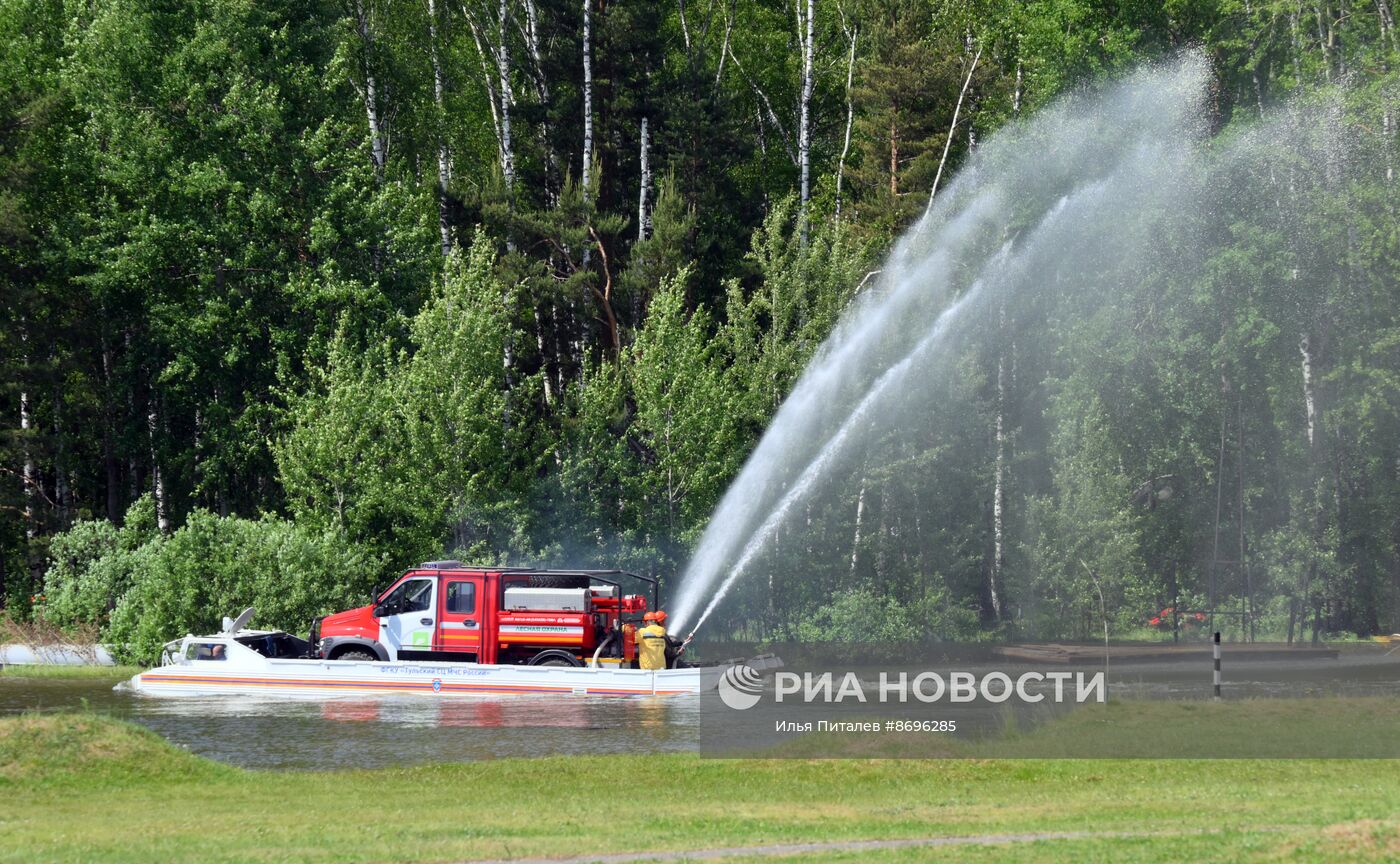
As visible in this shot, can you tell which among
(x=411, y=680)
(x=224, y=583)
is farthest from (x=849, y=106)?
(x=411, y=680)

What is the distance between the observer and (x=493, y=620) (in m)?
29.3

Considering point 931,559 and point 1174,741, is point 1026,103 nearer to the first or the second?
point 931,559

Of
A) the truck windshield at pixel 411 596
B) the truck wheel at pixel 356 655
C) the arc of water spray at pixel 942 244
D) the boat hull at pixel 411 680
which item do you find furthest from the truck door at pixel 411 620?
the arc of water spray at pixel 942 244

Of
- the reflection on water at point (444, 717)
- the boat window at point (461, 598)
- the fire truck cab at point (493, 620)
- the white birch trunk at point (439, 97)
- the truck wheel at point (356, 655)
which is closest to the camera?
the reflection on water at point (444, 717)

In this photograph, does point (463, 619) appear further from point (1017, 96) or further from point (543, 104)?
point (1017, 96)

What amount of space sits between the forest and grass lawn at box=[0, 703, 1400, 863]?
63.8 ft

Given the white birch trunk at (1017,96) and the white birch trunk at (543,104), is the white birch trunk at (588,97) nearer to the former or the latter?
the white birch trunk at (543,104)

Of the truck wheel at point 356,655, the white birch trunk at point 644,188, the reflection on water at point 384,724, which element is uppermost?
the white birch trunk at point 644,188

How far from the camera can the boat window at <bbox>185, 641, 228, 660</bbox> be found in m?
29.4

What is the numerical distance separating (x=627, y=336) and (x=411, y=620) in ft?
70.9

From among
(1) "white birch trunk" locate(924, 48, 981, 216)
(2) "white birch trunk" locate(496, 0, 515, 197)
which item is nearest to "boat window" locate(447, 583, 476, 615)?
(2) "white birch trunk" locate(496, 0, 515, 197)

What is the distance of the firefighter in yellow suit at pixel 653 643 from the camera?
27984 millimetres

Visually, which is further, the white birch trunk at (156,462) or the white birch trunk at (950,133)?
the white birch trunk at (156,462)

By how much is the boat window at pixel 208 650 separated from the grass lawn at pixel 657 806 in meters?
9.78
